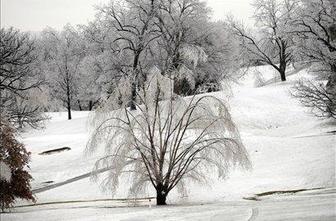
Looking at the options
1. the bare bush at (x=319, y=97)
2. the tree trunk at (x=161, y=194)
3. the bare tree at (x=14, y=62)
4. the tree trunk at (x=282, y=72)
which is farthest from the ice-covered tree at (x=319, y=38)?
the bare tree at (x=14, y=62)

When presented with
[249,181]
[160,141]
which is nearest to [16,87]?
[160,141]

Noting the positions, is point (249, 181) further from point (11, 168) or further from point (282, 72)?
point (282, 72)

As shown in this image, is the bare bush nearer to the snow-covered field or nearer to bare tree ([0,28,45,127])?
the snow-covered field

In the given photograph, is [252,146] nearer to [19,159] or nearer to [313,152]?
[313,152]

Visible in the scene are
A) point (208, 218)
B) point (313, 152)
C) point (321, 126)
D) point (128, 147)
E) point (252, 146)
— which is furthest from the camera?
point (321, 126)

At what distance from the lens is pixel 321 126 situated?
3045 centimetres

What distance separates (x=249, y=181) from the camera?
22.3m

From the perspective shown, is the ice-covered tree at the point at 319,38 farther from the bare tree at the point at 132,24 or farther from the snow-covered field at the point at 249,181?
the bare tree at the point at 132,24

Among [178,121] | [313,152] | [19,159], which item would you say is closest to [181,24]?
[313,152]

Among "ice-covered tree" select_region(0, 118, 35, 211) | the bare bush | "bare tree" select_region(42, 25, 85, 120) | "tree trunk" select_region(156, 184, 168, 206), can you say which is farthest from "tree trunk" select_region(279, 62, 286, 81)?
"ice-covered tree" select_region(0, 118, 35, 211)

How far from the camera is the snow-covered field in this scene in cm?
1403

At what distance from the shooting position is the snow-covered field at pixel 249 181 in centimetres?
1403

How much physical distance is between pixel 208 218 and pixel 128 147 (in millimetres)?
5552

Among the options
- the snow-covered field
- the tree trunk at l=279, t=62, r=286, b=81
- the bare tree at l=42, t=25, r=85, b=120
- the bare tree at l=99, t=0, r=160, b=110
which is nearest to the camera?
the snow-covered field
